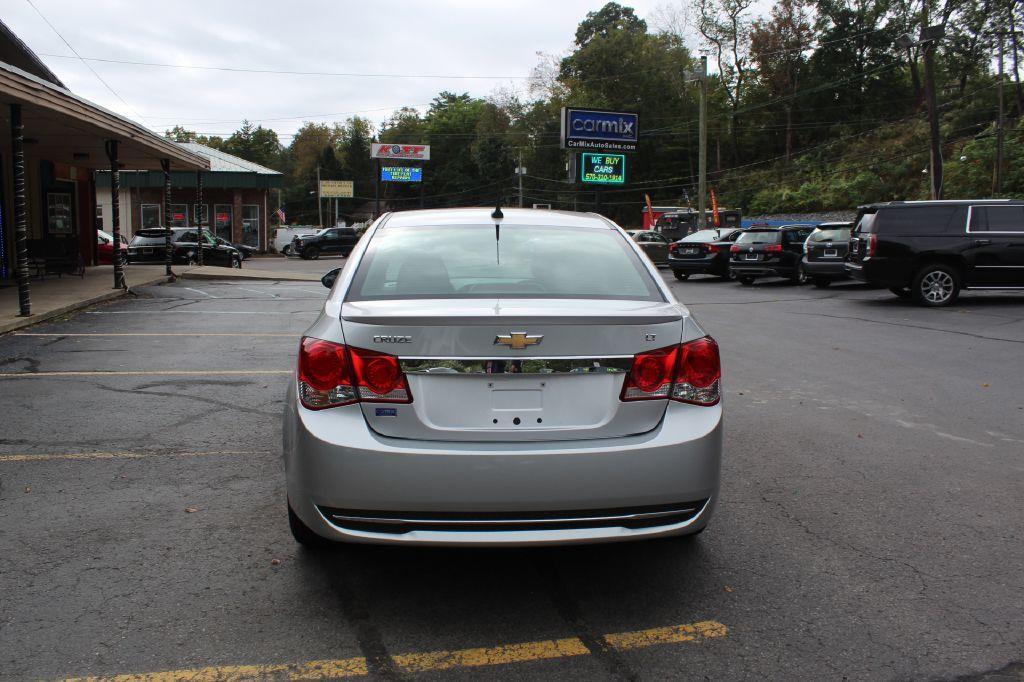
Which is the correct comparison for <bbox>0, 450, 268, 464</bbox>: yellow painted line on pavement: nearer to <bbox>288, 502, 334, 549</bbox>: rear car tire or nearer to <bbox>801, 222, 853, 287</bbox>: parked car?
<bbox>288, 502, 334, 549</bbox>: rear car tire

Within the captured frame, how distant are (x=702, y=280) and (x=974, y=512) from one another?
21615 mm

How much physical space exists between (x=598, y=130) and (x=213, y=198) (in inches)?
941

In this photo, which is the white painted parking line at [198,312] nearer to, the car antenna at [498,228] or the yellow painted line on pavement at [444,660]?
the car antenna at [498,228]

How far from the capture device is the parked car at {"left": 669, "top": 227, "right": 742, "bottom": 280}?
961 inches

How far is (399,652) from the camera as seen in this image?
3125 millimetres

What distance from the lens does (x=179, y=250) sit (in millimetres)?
32562

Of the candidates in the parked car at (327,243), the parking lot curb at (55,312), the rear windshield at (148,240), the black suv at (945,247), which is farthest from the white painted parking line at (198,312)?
the parked car at (327,243)

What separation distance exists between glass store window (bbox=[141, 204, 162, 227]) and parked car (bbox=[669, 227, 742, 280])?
3686 centimetres

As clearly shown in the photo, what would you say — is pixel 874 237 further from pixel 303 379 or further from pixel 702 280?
pixel 303 379

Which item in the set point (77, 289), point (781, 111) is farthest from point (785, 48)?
point (77, 289)

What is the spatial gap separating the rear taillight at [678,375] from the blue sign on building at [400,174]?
75.0 metres

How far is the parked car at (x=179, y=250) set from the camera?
32.6 m

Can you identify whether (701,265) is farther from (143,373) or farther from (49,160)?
(143,373)

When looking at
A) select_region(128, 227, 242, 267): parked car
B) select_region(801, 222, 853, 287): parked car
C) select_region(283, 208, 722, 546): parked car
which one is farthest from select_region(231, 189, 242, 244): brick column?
select_region(283, 208, 722, 546): parked car
